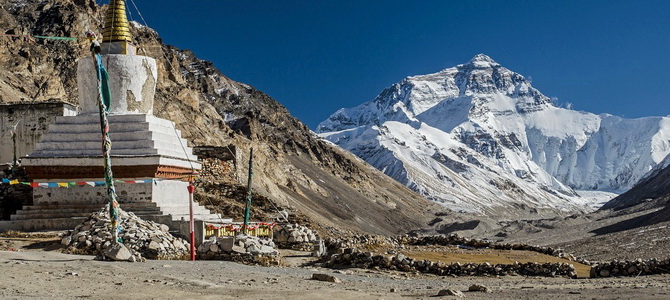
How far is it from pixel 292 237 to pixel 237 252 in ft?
18.8

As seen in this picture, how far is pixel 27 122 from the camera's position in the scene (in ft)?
105

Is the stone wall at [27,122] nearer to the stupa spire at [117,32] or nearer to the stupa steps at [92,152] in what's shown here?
the stupa spire at [117,32]

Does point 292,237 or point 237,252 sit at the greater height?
→ point 292,237

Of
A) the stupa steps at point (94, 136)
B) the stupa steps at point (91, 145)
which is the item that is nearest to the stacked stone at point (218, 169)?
the stupa steps at point (94, 136)

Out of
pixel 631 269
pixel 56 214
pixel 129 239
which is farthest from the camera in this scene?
pixel 56 214

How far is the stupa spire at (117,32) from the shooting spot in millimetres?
22297

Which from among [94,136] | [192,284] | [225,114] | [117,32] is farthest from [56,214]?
[225,114]

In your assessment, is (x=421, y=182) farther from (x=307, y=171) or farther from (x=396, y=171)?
(x=307, y=171)

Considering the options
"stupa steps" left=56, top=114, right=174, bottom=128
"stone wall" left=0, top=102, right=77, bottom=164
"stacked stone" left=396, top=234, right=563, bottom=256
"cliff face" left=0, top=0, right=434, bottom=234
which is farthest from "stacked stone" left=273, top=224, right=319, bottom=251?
"stone wall" left=0, top=102, right=77, bottom=164

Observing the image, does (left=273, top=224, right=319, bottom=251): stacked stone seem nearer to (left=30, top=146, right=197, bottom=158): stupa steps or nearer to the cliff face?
(left=30, top=146, right=197, bottom=158): stupa steps

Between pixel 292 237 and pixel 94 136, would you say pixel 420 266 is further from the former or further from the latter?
pixel 94 136

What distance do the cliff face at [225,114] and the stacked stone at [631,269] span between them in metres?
21.7

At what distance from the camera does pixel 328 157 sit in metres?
110

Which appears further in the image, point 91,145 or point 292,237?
point 292,237
